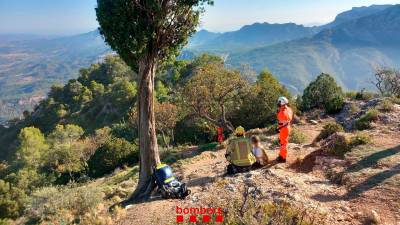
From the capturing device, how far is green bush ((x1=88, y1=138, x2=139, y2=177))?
27734mm

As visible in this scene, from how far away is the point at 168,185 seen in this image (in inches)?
431

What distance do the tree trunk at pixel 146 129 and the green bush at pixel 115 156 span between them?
15.5m

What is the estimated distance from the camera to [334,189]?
982 centimetres

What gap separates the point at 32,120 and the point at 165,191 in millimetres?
81440

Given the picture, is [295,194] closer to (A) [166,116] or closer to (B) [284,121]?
(B) [284,121]

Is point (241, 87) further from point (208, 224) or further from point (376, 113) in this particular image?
point (208, 224)

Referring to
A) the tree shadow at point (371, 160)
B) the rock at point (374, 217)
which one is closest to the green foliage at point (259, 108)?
the tree shadow at point (371, 160)

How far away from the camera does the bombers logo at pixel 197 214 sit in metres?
7.20

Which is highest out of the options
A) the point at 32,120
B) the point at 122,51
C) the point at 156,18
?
the point at 156,18

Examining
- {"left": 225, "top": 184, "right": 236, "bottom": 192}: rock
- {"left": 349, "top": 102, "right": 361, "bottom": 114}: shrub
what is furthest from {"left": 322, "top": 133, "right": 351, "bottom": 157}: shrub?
{"left": 349, "top": 102, "right": 361, "bottom": 114}: shrub

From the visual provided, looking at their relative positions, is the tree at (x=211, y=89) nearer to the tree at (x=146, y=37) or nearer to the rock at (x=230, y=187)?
the tree at (x=146, y=37)

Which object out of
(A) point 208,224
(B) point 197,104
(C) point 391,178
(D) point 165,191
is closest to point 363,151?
(C) point 391,178

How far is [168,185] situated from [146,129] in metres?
1.96

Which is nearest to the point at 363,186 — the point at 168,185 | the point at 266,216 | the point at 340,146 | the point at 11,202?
the point at 340,146
